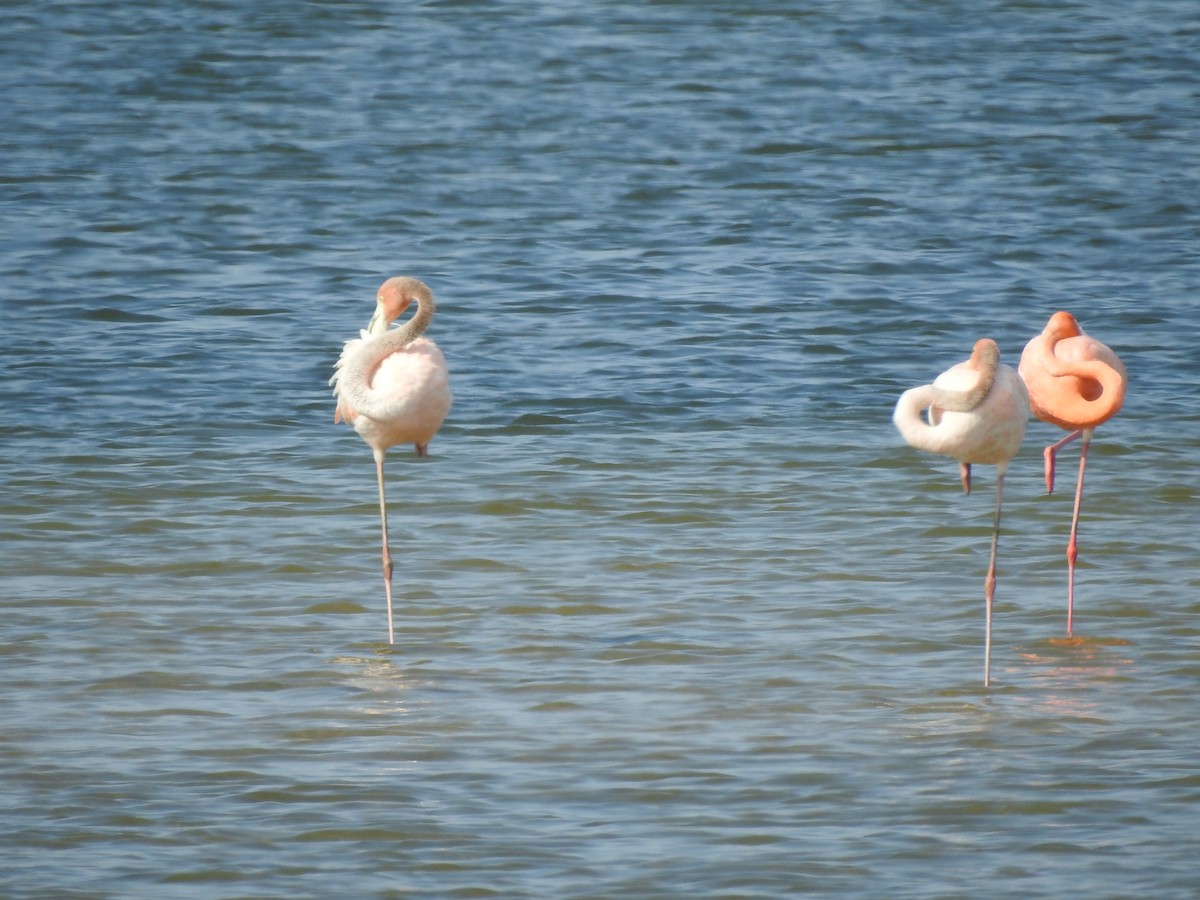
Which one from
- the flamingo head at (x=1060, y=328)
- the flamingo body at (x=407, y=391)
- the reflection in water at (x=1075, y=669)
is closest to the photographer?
the reflection in water at (x=1075, y=669)

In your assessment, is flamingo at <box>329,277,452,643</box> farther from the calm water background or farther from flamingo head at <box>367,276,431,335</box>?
the calm water background

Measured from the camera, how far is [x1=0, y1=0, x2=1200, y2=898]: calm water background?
561cm

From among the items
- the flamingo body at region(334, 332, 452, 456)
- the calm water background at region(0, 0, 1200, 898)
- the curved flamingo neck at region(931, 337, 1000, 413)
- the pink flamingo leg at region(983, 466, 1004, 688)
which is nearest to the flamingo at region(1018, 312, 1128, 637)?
the pink flamingo leg at region(983, 466, 1004, 688)

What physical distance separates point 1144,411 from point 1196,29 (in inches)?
514

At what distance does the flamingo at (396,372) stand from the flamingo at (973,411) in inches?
70.9

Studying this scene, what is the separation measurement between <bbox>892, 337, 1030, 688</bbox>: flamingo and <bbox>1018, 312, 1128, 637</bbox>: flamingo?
2.98ft

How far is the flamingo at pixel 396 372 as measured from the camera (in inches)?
291

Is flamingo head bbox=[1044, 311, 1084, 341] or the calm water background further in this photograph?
flamingo head bbox=[1044, 311, 1084, 341]

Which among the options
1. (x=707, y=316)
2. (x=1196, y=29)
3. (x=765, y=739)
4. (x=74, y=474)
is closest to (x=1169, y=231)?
(x=707, y=316)

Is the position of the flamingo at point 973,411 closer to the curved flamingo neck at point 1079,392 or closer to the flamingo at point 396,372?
the curved flamingo neck at point 1079,392

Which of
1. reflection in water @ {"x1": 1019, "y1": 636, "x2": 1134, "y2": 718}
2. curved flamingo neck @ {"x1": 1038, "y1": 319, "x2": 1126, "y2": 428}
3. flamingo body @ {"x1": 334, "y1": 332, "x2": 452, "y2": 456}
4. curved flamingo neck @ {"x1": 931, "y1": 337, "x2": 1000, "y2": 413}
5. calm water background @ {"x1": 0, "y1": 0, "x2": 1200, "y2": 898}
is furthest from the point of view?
curved flamingo neck @ {"x1": 1038, "y1": 319, "x2": 1126, "y2": 428}

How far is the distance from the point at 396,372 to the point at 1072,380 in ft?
8.89

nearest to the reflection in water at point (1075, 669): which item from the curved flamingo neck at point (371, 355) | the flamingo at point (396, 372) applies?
the flamingo at point (396, 372)

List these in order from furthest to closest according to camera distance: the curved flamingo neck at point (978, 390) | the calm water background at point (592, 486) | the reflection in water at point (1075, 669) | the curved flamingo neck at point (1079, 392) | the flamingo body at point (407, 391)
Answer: the curved flamingo neck at point (1079, 392) → the flamingo body at point (407, 391) → the curved flamingo neck at point (978, 390) → the reflection in water at point (1075, 669) → the calm water background at point (592, 486)
